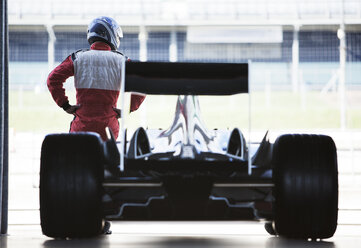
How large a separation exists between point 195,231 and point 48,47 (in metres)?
16.2

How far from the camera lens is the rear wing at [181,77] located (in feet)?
6.65

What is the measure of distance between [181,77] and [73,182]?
45 cm

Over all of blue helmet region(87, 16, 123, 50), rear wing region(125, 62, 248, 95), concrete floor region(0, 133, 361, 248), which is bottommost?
concrete floor region(0, 133, 361, 248)

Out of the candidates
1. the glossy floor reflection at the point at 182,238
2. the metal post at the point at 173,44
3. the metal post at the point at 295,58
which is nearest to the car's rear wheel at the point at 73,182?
the glossy floor reflection at the point at 182,238

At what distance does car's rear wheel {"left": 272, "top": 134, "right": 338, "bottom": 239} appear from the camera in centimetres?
205

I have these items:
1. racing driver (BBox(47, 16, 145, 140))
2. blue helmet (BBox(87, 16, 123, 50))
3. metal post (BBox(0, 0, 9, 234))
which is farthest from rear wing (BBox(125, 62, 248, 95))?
metal post (BBox(0, 0, 9, 234))

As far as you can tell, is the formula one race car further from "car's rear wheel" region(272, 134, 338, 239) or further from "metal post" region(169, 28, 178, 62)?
"metal post" region(169, 28, 178, 62)

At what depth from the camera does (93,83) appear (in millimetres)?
2572

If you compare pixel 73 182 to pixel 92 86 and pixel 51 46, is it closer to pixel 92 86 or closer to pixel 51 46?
pixel 92 86

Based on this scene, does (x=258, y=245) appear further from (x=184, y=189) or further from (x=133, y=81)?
(x=133, y=81)

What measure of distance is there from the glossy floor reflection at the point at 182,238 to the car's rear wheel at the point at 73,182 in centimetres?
17

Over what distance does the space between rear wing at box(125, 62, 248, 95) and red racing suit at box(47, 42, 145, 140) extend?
57 cm

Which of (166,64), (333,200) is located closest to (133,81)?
(166,64)

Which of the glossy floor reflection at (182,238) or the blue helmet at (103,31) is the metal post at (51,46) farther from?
the blue helmet at (103,31)
